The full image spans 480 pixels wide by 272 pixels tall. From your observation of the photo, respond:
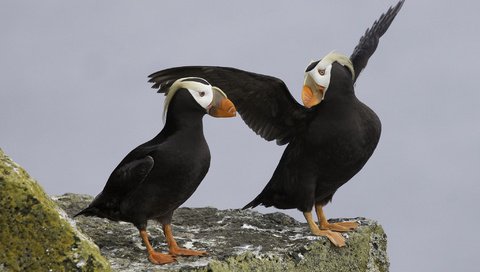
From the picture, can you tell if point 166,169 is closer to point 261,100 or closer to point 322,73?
point 322,73

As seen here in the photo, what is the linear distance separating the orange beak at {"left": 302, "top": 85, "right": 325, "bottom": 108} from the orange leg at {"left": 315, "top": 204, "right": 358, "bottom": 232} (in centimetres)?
97

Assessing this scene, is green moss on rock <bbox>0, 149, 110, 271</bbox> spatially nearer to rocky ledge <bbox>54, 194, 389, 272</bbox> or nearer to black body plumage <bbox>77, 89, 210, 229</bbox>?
rocky ledge <bbox>54, 194, 389, 272</bbox>

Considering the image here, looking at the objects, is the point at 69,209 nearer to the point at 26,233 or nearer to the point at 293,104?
the point at 293,104

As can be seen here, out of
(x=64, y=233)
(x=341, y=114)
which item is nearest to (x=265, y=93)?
(x=341, y=114)

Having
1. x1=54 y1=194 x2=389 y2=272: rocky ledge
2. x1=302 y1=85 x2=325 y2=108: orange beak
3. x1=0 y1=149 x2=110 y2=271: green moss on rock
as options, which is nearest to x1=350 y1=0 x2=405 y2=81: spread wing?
x1=302 y1=85 x2=325 y2=108: orange beak

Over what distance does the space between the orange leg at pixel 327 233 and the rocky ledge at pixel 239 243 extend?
54 millimetres

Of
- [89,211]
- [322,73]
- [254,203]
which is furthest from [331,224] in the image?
[89,211]

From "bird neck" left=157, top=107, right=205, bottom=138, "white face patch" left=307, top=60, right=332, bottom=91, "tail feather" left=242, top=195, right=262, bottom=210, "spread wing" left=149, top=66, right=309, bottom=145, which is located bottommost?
"tail feather" left=242, top=195, right=262, bottom=210

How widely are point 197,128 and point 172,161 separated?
0.30m

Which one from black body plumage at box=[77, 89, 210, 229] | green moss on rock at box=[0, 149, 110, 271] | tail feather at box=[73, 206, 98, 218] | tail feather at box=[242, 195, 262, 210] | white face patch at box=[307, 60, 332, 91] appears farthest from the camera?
tail feather at box=[242, 195, 262, 210]

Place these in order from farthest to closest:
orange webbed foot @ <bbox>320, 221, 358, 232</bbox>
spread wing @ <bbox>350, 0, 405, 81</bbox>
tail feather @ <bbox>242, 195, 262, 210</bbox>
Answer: spread wing @ <bbox>350, 0, 405, 81</bbox>, tail feather @ <bbox>242, 195, 262, 210</bbox>, orange webbed foot @ <bbox>320, 221, 358, 232</bbox>

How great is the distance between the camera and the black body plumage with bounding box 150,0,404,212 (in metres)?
7.11

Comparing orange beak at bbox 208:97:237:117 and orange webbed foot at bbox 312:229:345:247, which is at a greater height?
orange beak at bbox 208:97:237:117

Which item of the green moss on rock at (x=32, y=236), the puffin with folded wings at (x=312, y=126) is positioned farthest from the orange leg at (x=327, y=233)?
the green moss on rock at (x=32, y=236)
